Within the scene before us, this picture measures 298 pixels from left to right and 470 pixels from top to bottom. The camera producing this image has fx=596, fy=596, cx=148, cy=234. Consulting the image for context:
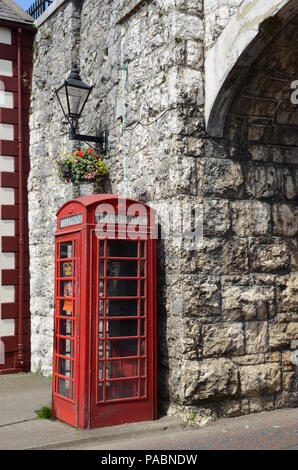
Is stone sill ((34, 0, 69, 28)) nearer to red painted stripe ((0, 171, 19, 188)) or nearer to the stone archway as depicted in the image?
red painted stripe ((0, 171, 19, 188))

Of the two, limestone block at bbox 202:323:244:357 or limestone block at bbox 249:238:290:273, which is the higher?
limestone block at bbox 249:238:290:273

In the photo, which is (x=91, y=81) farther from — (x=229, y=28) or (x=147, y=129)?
(x=229, y=28)

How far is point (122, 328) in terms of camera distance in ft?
17.9

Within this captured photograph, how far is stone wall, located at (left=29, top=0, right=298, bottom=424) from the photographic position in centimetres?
559

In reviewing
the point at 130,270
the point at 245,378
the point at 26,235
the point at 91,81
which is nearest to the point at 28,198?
the point at 26,235

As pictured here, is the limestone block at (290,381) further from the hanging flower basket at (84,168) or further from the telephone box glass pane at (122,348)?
the hanging flower basket at (84,168)

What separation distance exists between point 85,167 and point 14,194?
263 cm

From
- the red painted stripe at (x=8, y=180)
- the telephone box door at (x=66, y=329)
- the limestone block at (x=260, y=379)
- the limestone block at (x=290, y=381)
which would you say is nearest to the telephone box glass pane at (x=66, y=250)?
the telephone box door at (x=66, y=329)

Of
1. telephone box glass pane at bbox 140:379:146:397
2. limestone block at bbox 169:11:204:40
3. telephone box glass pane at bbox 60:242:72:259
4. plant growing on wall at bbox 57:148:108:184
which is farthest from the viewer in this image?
plant growing on wall at bbox 57:148:108:184

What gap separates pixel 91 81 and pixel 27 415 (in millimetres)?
4258

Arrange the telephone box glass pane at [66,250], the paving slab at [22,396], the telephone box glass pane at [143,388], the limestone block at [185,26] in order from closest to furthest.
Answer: the telephone box glass pane at [143,388] → the telephone box glass pane at [66,250] → the limestone block at [185,26] → the paving slab at [22,396]

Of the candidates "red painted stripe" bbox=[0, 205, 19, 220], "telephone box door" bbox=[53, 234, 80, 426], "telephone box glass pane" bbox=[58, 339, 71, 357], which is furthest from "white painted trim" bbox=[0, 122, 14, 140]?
"telephone box glass pane" bbox=[58, 339, 71, 357]

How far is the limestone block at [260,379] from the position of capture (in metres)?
5.75

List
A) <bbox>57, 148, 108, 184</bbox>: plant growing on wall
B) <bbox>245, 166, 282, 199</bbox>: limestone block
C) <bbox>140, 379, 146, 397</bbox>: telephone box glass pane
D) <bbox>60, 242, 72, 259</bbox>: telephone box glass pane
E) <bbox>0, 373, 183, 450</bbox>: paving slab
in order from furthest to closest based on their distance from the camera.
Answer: <bbox>57, 148, 108, 184</bbox>: plant growing on wall → <bbox>245, 166, 282, 199</bbox>: limestone block → <bbox>60, 242, 72, 259</bbox>: telephone box glass pane → <bbox>140, 379, 146, 397</bbox>: telephone box glass pane → <bbox>0, 373, 183, 450</bbox>: paving slab
